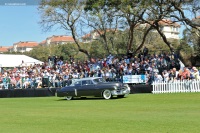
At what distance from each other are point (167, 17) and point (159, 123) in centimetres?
2527

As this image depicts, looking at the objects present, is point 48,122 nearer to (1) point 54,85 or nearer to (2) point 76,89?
(2) point 76,89

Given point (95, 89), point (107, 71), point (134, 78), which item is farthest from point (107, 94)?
point (107, 71)

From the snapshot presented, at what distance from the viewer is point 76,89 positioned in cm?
2264

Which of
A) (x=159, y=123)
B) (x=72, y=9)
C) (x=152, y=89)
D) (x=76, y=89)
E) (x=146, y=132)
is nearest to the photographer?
(x=146, y=132)

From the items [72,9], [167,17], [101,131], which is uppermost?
[72,9]

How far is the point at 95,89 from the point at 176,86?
21.9 feet

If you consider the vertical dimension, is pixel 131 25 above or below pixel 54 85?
above

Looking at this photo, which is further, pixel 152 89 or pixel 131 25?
pixel 131 25

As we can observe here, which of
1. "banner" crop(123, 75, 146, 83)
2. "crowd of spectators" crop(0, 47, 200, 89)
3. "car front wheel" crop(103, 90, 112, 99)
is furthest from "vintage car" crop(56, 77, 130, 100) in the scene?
"crowd of spectators" crop(0, 47, 200, 89)

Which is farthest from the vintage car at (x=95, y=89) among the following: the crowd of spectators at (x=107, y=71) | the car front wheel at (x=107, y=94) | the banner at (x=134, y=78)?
the crowd of spectators at (x=107, y=71)

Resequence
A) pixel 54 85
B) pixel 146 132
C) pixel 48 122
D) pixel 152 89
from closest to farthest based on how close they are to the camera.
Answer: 1. pixel 146 132
2. pixel 48 122
3. pixel 152 89
4. pixel 54 85

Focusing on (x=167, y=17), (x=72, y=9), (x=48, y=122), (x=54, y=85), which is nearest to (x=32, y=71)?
(x=54, y=85)

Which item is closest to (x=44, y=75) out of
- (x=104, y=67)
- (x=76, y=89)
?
(x=104, y=67)

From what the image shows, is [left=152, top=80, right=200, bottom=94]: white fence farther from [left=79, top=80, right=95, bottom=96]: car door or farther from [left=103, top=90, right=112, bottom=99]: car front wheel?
[left=79, top=80, right=95, bottom=96]: car door
